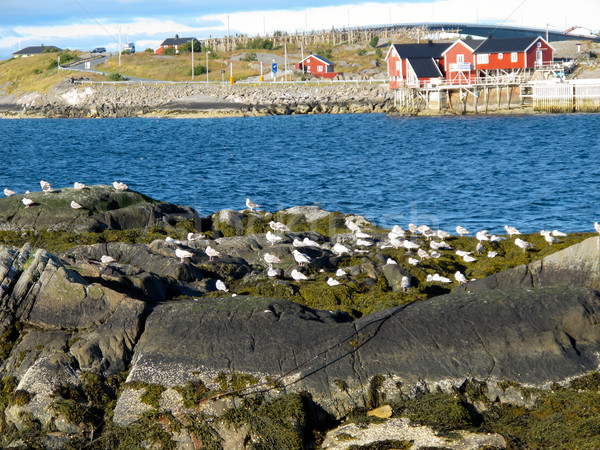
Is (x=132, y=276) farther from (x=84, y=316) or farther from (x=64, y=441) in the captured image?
(x=64, y=441)

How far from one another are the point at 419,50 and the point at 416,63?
2639 mm

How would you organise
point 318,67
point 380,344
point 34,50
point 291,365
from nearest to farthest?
point 291,365
point 380,344
point 318,67
point 34,50

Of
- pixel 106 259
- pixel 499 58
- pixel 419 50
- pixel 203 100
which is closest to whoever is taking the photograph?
pixel 106 259

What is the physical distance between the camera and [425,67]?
7812 cm

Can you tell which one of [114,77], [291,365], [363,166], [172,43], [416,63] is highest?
[172,43]

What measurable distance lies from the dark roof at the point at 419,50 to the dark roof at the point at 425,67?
2.23 ft

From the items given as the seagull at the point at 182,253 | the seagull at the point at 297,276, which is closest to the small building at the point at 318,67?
the seagull at the point at 182,253

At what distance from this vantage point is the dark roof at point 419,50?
261 ft

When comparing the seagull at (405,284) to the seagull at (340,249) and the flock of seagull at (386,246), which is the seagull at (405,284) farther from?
the seagull at (340,249)

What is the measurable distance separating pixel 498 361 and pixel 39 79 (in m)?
121

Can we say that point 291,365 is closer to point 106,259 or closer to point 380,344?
point 380,344

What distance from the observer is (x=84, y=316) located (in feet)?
32.6

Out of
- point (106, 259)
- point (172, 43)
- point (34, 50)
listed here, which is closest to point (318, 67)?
point (172, 43)

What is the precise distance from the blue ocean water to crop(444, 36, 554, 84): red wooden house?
22.7 feet
